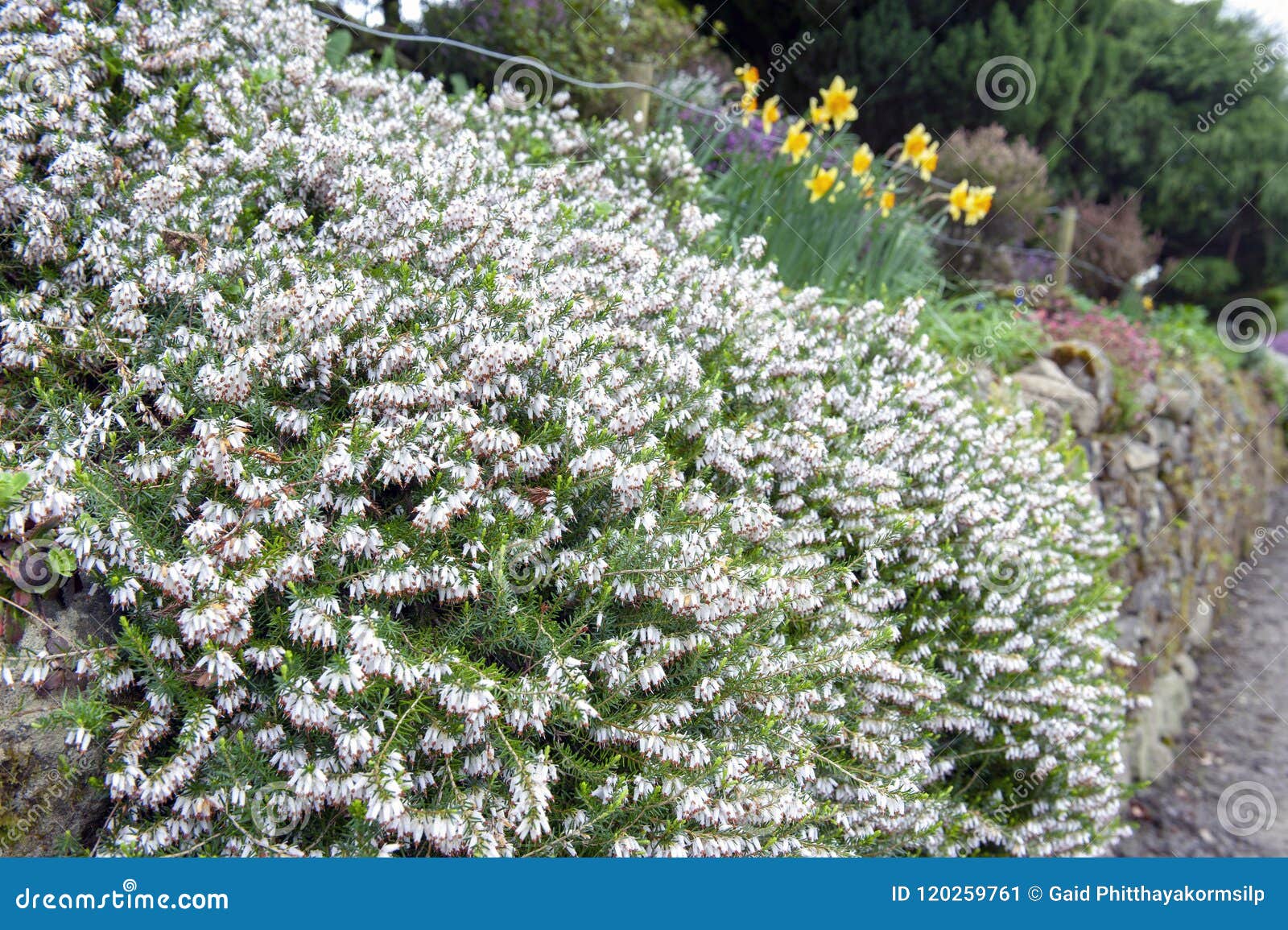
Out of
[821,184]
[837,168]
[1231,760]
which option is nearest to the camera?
[821,184]

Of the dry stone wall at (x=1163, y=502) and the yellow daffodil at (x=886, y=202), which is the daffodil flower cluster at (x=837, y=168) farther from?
the dry stone wall at (x=1163, y=502)

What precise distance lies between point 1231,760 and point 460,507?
5.99m

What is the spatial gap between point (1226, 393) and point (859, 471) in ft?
26.1

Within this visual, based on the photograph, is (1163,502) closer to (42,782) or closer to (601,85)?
(601,85)

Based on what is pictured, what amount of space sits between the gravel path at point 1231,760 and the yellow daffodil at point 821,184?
383cm

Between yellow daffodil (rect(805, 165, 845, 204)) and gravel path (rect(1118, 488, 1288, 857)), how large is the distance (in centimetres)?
383

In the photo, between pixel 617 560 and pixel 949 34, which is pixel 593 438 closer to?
pixel 617 560

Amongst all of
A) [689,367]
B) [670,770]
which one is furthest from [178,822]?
[689,367]

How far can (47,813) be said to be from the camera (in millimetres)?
2074

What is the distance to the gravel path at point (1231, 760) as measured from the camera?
505 centimetres

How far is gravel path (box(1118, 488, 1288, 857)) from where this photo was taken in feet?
16.6

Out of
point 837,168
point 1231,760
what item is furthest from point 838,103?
point 1231,760

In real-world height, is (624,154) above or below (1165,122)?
below

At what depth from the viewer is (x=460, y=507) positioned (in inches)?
83.4
